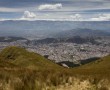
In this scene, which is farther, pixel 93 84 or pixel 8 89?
pixel 93 84

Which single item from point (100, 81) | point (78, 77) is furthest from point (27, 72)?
point (100, 81)

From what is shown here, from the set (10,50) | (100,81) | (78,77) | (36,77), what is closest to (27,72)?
(36,77)

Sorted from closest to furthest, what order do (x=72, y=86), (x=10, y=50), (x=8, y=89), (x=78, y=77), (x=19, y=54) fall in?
1. (x=8, y=89)
2. (x=72, y=86)
3. (x=78, y=77)
4. (x=19, y=54)
5. (x=10, y=50)

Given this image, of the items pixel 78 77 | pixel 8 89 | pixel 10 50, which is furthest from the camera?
pixel 10 50

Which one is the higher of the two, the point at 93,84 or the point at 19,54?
the point at 93,84

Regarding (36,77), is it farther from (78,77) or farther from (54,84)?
(78,77)

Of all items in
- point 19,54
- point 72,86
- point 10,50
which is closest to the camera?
point 72,86

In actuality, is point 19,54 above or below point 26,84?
below

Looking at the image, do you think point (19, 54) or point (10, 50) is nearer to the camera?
point (19, 54)

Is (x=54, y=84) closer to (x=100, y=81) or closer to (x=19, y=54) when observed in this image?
(x=100, y=81)
